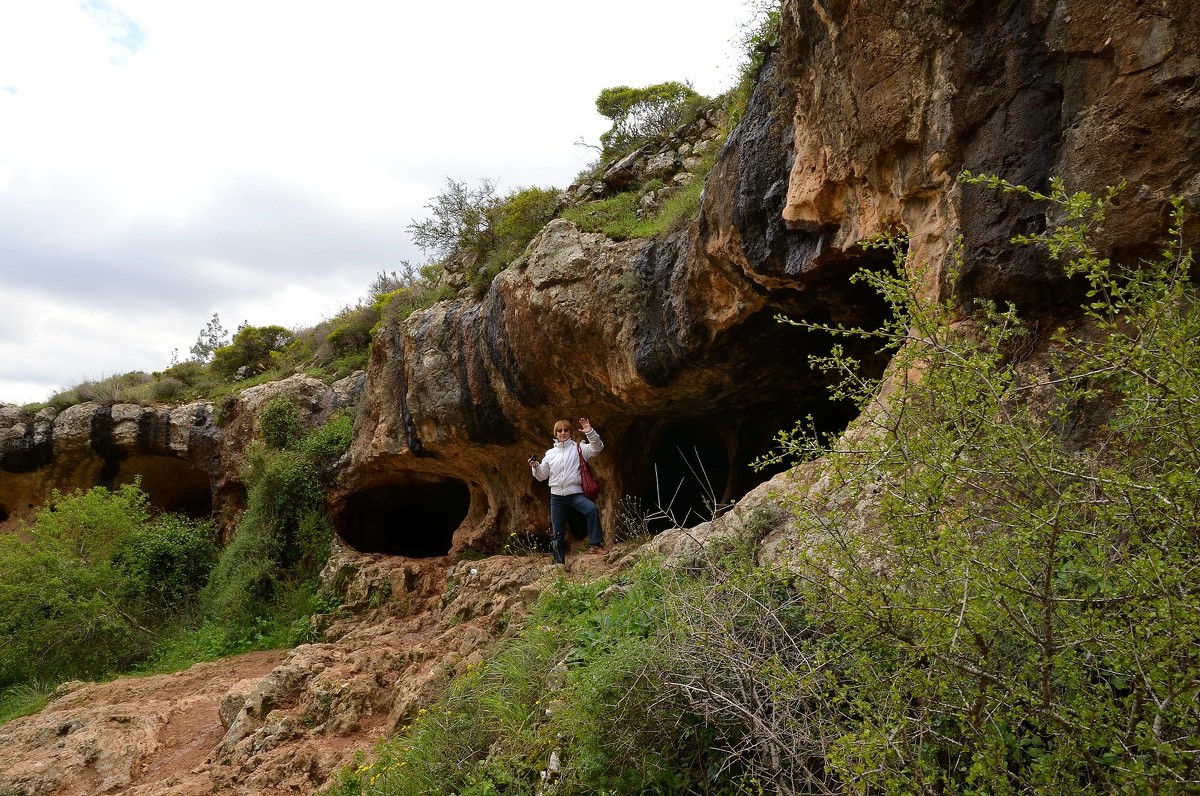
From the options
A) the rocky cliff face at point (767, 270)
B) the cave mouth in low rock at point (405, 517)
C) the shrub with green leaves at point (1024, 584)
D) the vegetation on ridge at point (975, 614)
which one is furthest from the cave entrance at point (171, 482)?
the shrub with green leaves at point (1024, 584)

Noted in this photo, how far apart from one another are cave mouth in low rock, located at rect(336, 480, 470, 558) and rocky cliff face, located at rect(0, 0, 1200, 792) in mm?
140

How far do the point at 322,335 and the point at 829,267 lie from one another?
16.2m

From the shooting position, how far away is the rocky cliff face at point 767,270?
137 inches

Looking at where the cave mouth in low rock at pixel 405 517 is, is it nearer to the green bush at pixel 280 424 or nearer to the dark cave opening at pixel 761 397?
the green bush at pixel 280 424

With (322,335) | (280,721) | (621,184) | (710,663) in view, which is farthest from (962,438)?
(322,335)

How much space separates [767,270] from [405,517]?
38.7 ft

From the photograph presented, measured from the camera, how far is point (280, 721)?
5.82 metres

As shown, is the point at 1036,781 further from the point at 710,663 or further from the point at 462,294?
the point at 462,294

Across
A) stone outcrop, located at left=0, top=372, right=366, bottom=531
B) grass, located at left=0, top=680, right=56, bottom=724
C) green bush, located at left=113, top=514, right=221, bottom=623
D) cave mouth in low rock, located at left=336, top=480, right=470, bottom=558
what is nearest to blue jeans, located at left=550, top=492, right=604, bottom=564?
cave mouth in low rock, located at left=336, top=480, right=470, bottom=558

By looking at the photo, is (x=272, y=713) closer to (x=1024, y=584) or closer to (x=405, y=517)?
(x=1024, y=584)

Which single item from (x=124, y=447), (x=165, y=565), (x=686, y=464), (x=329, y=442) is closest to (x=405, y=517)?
(x=329, y=442)

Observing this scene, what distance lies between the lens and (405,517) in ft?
51.4

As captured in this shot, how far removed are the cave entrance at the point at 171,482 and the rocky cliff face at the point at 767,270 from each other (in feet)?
23.5

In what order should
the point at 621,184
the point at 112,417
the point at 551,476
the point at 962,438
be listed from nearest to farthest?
the point at 962,438 → the point at 551,476 → the point at 621,184 → the point at 112,417
